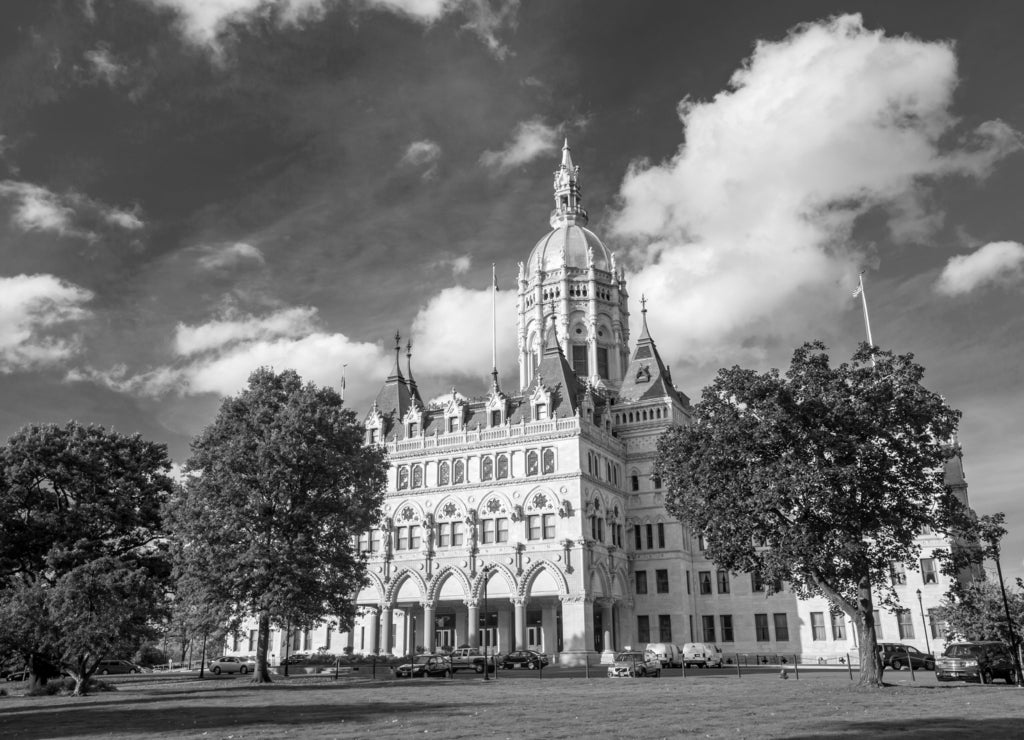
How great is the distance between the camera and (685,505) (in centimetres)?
3928

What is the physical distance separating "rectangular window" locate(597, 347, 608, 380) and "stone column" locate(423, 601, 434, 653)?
39573 mm

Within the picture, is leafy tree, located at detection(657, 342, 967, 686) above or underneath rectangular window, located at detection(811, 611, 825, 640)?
above

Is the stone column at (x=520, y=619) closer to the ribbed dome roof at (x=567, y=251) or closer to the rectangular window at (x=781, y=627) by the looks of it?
the rectangular window at (x=781, y=627)

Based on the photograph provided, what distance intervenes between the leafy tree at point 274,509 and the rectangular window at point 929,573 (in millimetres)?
50319

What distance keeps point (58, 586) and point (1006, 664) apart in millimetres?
42627

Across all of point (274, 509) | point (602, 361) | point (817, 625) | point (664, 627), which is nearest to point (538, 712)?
point (274, 509)

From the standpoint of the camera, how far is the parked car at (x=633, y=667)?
157ft

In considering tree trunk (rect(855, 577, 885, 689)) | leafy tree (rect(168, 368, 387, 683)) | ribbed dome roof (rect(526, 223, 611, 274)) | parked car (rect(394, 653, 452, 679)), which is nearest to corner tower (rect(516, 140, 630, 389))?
ribbed dome roof (rect(526, 223, 611, 274))

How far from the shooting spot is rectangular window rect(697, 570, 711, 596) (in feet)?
265

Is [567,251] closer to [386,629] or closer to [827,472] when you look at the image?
[386,629]

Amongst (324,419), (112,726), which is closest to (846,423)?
(324,419)

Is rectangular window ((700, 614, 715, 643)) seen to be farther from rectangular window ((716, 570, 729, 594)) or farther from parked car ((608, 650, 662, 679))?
parked car ((608, 650, 662, 679))

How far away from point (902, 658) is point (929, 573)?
2002cm

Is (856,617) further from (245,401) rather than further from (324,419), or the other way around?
→ (245,401)
